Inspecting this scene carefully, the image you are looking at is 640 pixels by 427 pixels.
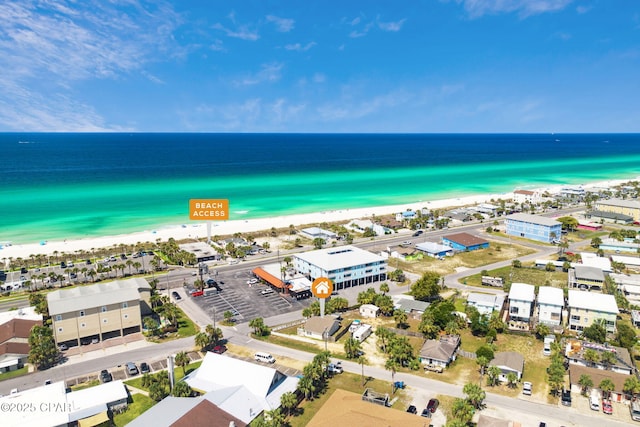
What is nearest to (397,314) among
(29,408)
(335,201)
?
(29,408)

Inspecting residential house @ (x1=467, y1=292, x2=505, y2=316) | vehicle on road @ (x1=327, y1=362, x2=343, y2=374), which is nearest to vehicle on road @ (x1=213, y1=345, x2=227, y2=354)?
vehicle on road @ (x1=327, y1=362, x2=343, y2=374)

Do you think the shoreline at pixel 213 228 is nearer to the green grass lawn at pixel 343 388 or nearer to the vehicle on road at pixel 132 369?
the vehicle on road at pixel 132 369

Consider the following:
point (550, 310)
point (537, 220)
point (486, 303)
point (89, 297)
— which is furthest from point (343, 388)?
point (537, 220)

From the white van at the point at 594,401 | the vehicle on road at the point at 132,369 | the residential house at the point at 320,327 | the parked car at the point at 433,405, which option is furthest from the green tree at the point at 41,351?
the white van at the point at 594,401

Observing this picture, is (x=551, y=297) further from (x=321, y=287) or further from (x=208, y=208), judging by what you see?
(x=208, y=208)

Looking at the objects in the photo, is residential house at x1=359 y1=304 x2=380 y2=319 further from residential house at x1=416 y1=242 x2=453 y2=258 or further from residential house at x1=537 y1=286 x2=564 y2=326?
residential house at x1=416 y1=242 x2=453 y2=258

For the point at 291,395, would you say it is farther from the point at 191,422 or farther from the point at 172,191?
the point at 172,191
